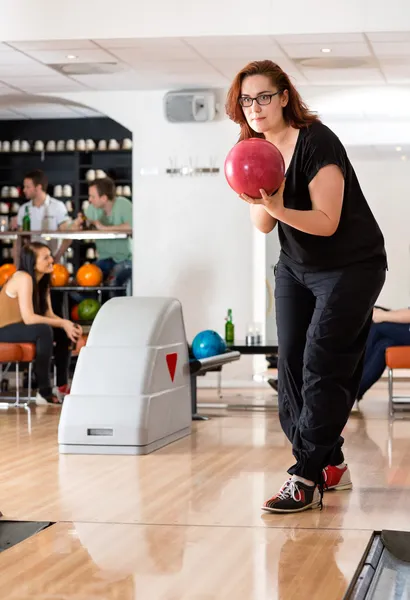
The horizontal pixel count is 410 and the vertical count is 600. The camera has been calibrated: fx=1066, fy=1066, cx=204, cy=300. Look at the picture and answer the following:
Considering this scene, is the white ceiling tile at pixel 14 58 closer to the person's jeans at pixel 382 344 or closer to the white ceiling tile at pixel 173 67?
the white ceiling tile at pixel 173 67

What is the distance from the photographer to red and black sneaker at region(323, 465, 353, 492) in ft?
13.1

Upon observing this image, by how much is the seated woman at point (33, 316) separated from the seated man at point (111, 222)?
1810 mm

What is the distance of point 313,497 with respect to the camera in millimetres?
3637

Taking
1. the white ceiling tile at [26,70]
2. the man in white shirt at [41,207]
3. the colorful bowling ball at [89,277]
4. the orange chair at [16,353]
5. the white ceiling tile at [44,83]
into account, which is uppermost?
the white ceiling tile at [26,70]

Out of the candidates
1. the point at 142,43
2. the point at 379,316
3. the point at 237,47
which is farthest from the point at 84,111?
the point at 379,316

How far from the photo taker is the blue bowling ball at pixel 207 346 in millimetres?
6832

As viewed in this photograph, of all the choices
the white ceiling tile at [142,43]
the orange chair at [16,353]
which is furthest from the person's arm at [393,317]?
the orange chair at [16,353]

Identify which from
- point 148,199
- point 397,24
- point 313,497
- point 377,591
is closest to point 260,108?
point 313,497

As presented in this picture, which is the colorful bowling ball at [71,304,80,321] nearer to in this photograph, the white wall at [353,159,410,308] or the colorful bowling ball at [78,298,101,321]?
the colorful bowling ball at [78,298,101,321]

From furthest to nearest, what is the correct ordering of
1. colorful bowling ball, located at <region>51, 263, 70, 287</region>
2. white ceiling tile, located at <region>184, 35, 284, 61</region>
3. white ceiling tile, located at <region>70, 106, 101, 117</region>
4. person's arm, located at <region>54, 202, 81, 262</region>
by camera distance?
1. white ceiling tile, located at <region>70, 106, 101, 117</region>
2. person's arm, located at <region>54, 202, 81, 262</region>
3. colorful bowling ball, located at <region>51, 263, 70, 287</region>
4. white ceiling tile, located at <region>184, 35, 284, 61</region>

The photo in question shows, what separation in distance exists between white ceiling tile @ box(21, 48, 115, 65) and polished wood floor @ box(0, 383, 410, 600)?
125 inches

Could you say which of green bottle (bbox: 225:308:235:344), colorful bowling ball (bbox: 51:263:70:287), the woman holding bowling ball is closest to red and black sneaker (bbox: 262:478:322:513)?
the woman holding bowling ball

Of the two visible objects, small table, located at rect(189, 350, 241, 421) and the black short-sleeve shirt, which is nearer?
the black short-sleeve shirt

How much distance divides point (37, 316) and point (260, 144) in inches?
184
